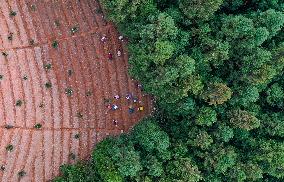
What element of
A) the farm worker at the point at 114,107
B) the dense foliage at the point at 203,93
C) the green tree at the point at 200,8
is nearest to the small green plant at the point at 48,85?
A: the farm worker at the point at 114,107

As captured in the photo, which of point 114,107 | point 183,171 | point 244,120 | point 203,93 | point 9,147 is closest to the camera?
point 183,171

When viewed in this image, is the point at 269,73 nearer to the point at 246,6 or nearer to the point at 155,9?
the point at 246,6

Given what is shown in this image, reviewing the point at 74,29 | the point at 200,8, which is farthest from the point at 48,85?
the point at 200,8

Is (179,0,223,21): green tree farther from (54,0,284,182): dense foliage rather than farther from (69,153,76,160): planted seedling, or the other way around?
(69,153,76,160): planted seedling

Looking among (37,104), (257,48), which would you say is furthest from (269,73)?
(37,104)

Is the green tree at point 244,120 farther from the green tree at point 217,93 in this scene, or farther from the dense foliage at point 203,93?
the green tree at point 217,93

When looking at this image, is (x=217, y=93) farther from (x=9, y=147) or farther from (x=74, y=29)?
(x=9, y=147)

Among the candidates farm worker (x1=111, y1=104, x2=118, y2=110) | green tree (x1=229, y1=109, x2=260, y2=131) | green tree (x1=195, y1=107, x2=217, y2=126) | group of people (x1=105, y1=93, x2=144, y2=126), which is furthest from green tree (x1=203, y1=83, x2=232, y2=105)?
Answer: farm worker (x1=111, y1=104, x2=118, y2=110)
